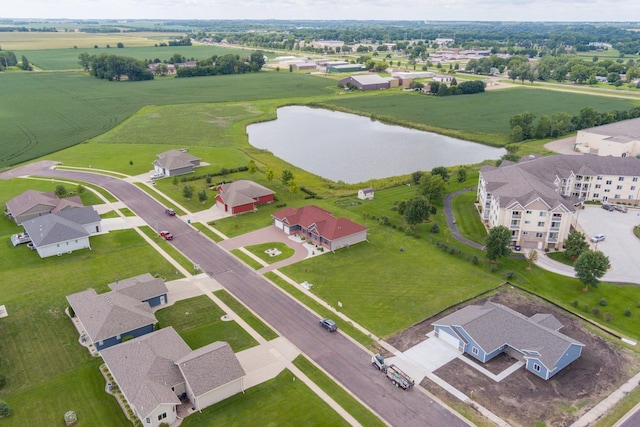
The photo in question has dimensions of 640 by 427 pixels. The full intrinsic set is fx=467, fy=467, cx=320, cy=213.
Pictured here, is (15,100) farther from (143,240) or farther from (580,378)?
(580,378)

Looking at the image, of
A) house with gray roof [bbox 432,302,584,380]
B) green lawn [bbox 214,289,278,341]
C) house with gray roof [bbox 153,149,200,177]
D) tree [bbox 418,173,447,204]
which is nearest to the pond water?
tree [bbox 418,173,447,204]

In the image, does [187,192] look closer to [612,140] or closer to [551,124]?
[612,140]

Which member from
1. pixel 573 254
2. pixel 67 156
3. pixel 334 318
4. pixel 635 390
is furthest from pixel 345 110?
pixel 635 390

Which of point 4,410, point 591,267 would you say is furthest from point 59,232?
point 591,267

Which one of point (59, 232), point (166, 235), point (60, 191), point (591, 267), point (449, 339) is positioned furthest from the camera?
point (60, 191)

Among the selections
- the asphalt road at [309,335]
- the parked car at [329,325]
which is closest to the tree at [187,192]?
the asphalt road at [309,335]

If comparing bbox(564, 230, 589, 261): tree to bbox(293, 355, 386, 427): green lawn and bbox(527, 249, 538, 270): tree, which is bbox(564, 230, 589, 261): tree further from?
bbox(293, 355, 386, 427): green lawn
